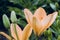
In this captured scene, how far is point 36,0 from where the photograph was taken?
52.4 inches

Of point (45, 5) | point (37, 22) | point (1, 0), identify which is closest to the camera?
point (37, 22)

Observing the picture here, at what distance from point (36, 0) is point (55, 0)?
0.13 meters

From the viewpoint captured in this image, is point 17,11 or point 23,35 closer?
point 23,35

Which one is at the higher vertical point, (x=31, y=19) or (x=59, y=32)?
(x=31, y=19)

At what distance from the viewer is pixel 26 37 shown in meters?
0.62

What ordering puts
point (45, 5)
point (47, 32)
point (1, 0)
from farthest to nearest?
point (1, 0) < point (45, 5) < point (47, 32)

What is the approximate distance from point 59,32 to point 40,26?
0.26 metres

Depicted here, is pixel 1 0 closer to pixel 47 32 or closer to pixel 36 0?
pixel 36 0

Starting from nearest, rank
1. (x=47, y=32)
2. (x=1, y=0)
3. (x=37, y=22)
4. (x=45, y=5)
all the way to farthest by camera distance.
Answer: (x=37, y=22)
(x=47, y=32)
(x=45, y=5)
(x=1, y=0)

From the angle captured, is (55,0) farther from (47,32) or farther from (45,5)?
(47,32)

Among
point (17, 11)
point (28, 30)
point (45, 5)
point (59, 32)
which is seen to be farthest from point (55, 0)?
point (28, 30)

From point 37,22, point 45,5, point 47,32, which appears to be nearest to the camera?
point 37,22

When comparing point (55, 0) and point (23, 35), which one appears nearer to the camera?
point (23, 35)

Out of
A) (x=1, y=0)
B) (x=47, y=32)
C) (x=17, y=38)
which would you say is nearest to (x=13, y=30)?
(x=17, y=38)
